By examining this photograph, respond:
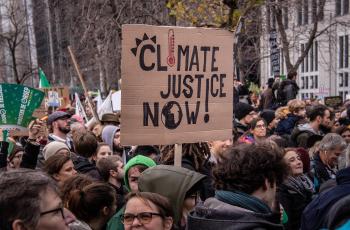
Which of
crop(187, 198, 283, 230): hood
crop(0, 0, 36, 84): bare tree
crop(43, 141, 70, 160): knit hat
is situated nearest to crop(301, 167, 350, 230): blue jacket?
crop(187, 198, 283, 230): hood

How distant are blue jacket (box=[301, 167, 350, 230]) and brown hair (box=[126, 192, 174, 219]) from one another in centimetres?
86

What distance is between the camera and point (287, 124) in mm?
8258

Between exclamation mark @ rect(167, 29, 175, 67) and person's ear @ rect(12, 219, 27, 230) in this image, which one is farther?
exclamation mark @ rect(167, 29, 175, 67)

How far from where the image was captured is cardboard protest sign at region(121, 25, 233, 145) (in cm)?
387

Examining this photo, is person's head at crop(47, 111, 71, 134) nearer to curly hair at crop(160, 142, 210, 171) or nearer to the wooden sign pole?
curly hair at crop(160, 142, 210, 171)

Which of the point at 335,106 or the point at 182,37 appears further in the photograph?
the point at 335,106

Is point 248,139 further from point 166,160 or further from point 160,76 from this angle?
point 160,76

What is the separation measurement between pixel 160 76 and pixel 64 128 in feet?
11.1

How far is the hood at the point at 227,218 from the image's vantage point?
251 centimetres

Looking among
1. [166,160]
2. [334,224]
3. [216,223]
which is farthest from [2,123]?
[334,224]

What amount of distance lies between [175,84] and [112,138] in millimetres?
2912

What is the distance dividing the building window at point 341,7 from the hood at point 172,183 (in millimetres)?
29966

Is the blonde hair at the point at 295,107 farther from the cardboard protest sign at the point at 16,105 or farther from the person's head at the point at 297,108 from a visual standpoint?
the cardboard protest sign at the point at 16,105

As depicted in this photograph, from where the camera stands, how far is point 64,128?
23.2ft
